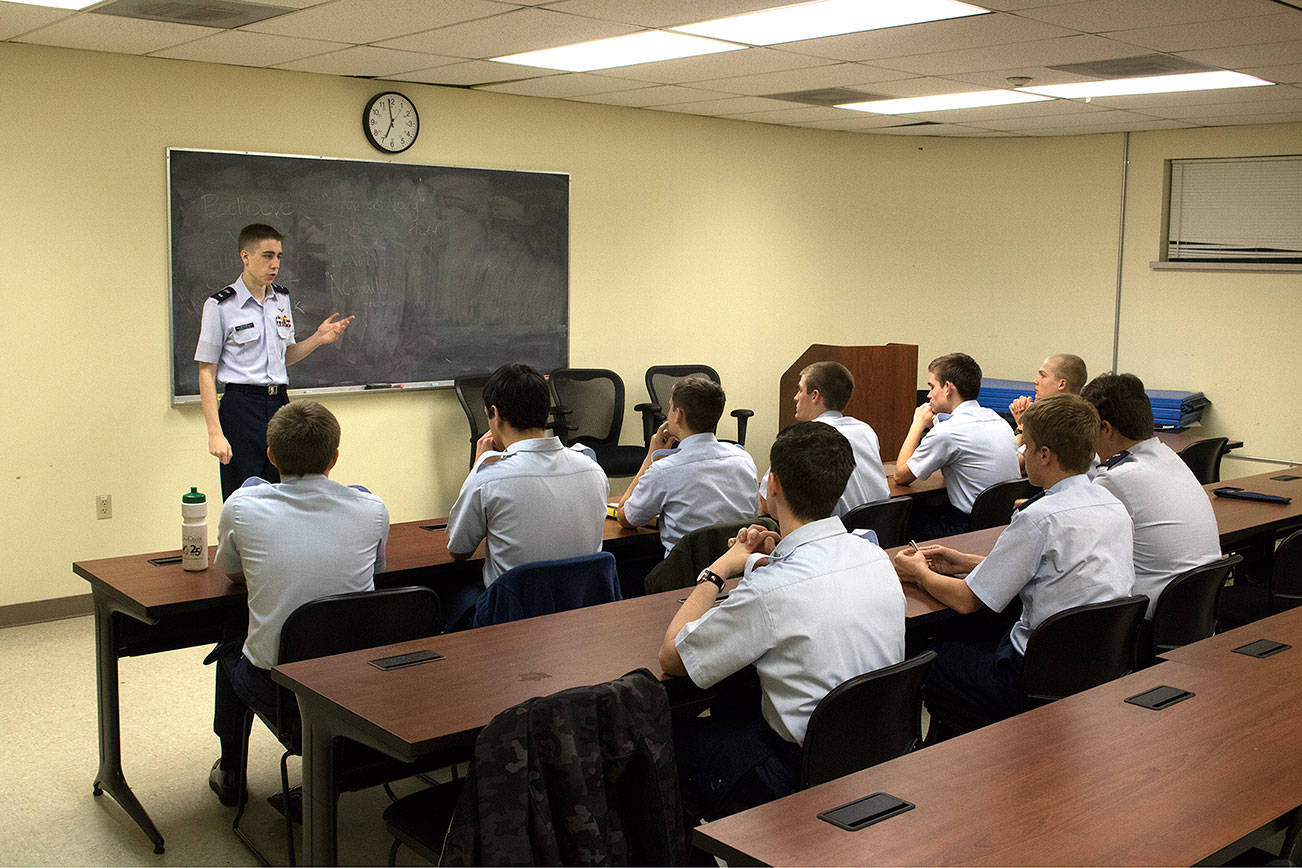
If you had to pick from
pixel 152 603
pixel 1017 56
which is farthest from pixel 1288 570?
pixel 152 603

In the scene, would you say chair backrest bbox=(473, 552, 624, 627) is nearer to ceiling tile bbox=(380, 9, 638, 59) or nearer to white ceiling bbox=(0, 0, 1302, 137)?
white ceiling bbox=(0, 0, 1302, 137)

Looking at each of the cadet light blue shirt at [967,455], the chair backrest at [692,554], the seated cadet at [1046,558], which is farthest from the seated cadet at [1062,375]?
the seated cadet at [1046,558]

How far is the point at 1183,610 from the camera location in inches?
138

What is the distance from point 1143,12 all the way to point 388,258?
4029 millimetres

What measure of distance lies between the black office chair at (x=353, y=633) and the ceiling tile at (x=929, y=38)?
3158mm

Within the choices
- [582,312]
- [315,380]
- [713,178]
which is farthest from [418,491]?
[713,178]

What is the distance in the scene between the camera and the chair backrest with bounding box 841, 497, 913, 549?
4516 millimetres

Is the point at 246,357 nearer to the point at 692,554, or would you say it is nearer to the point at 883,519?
the point at 692,554

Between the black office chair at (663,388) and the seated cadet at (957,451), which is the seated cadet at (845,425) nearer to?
the seated cadet at (957,451)

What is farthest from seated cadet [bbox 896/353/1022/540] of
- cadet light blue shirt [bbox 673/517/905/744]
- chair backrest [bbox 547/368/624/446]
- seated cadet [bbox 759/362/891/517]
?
cadet light blue shirt [bbox 673/517/905/744]

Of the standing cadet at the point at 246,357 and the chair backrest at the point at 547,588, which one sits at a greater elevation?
the standing cadet at the point at 246,357

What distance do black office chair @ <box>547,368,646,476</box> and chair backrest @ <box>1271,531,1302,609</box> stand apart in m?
3.70

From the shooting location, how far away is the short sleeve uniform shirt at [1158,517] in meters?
3.64

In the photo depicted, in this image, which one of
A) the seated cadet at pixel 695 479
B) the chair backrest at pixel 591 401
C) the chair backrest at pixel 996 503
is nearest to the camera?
the seated cadet at pixel 695 479
